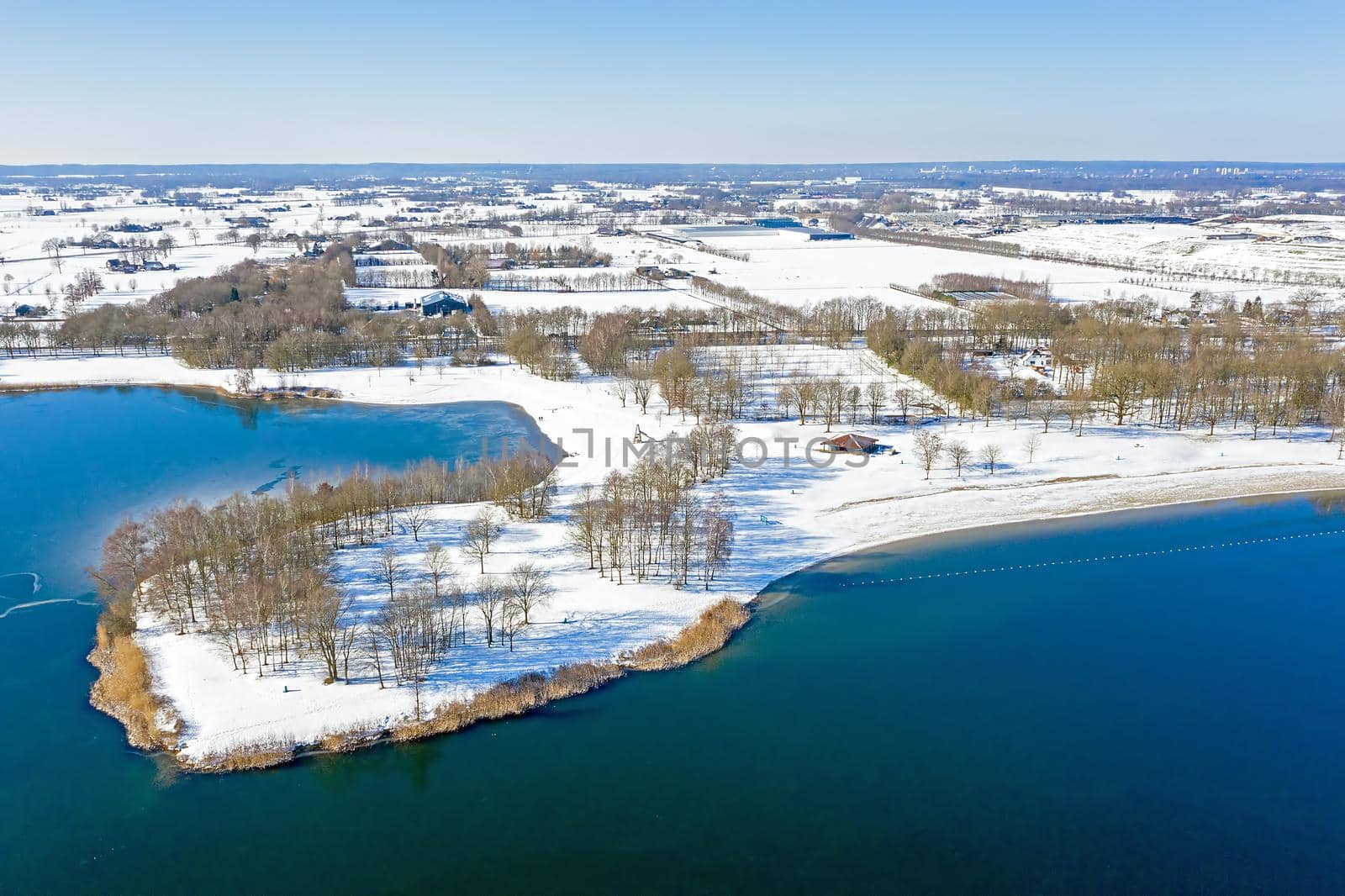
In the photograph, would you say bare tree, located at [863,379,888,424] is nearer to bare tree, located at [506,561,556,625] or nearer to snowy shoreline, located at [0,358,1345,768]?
snowy shoreline, located at [0,358,1345,768]

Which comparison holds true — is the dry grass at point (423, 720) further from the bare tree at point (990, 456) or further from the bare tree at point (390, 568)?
the bare tree at point (990, 456)

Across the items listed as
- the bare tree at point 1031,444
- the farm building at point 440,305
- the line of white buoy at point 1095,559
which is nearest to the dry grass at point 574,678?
the line of white buoy at point 1095,559

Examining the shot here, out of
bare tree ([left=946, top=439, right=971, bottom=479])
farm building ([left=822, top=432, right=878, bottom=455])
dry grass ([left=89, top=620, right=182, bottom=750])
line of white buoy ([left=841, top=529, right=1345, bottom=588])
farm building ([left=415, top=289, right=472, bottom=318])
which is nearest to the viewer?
dry grass ([left=89, top=620, right=182, bottom=750])

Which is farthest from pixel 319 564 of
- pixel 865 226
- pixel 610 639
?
pixel 865 226

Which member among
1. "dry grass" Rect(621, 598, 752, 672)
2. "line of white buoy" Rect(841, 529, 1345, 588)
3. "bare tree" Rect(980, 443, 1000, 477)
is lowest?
"dry grass" Rect(621, 598, 752, 672)

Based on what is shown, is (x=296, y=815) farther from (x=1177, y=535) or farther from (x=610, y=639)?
(x=1177, y=535)

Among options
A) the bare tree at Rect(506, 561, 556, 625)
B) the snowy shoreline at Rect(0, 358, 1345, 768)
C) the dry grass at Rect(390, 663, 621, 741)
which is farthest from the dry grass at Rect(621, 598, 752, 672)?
the bare tree at Rect(506, 561, 556, 625)
